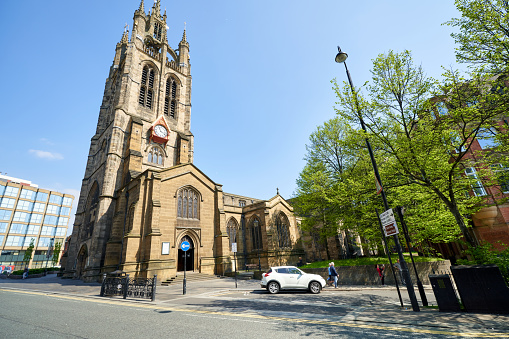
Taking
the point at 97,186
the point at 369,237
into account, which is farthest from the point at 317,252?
the point at 97,186

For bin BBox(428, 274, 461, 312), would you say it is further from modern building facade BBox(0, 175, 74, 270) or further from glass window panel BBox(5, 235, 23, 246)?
glass window panel BBox(5, 235, 23, 246)

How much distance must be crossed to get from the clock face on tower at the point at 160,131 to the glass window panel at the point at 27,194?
2712 inches

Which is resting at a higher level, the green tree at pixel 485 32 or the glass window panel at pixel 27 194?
the glass window panel at pixel 27 194

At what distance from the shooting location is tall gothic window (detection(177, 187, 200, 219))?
22297 millimetres

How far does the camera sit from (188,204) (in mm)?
22906

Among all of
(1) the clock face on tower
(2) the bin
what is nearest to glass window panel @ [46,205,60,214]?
(1) the clock face on tower

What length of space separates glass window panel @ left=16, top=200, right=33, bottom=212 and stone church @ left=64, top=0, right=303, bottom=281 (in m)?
55.0

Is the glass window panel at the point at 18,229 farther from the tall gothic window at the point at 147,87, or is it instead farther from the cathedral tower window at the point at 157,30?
the cathedral tower window at the point at 157,30

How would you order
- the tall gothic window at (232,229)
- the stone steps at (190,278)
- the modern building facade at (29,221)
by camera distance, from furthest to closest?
1. the modern building facade at (29,221)
2. the tall gothic window at (232,229)
3. the stone steps at (190,278)

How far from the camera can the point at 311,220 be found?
816 inches

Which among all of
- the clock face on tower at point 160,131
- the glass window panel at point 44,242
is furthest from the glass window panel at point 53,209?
the clock face on tower at point 160,131

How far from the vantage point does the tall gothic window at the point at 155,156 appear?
29375mm

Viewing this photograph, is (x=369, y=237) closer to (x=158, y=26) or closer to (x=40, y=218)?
(x=158, y=26)

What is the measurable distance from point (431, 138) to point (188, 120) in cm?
3481
